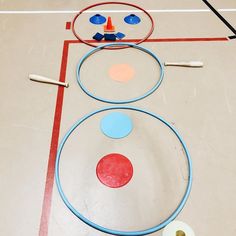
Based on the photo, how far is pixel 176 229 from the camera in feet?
3.28

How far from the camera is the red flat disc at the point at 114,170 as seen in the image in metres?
1.12

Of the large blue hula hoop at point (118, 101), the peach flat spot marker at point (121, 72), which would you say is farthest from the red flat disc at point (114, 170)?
the peach flat spot marker at point (121, 72)

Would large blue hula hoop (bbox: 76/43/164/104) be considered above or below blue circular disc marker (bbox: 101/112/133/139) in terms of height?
above

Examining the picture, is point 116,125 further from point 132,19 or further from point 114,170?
point 132,19

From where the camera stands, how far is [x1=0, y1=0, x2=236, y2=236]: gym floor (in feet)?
3.45

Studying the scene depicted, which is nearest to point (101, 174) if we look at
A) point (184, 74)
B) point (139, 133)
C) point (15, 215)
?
point (139, 133)

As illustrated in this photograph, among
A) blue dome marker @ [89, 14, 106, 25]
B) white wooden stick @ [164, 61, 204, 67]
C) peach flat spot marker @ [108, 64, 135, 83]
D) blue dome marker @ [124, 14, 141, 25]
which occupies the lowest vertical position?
peach flat spot marker @ [108, 64, 135, 83]

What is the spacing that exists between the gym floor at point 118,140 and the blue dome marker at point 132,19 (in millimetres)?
49

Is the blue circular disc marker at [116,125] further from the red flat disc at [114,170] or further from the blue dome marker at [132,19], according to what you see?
the blue dome marker at [132,19]

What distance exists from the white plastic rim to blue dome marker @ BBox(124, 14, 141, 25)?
4.76 feet

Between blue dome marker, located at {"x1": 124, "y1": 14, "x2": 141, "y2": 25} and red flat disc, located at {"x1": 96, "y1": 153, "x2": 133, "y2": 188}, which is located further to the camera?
blue dome marker, located at {"x1": 124, "y1": 14, "x2": 141, "y2": 25}

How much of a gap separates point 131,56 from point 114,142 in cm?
68

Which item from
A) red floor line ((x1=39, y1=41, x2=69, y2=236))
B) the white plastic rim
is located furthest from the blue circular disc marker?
the white plastic rim

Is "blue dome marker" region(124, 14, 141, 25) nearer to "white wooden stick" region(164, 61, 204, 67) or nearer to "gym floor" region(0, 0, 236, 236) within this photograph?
"gym floor" region(0, 0, 236, 236)
